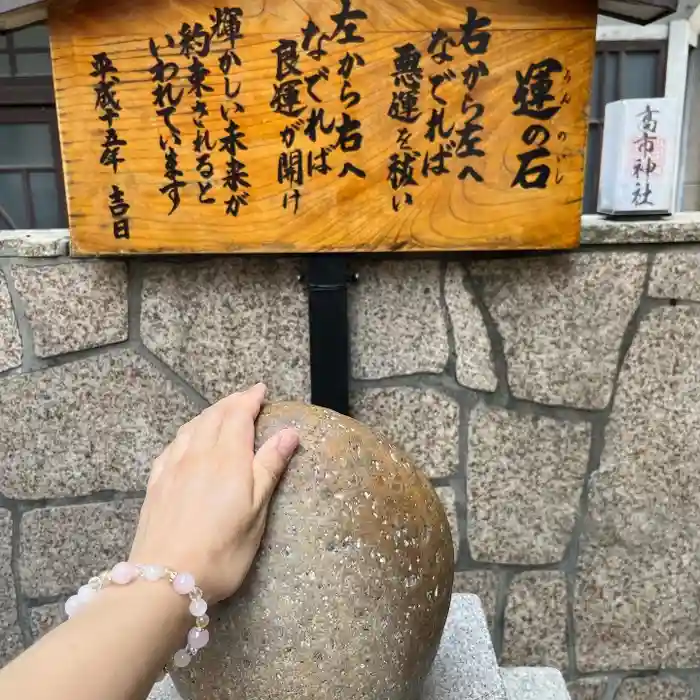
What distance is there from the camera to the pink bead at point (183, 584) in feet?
2.90

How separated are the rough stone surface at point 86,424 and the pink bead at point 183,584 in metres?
1.14

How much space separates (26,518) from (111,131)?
1175 millimetres

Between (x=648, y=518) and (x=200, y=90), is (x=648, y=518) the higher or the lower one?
the lower one

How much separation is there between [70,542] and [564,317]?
161 cm

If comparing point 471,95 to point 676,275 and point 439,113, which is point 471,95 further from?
point 676,275

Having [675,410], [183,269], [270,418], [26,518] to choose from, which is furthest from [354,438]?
[26,518]

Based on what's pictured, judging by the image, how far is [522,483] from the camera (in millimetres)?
2027

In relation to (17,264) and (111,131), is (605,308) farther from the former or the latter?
(17,264)

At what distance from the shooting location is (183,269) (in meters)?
1.92

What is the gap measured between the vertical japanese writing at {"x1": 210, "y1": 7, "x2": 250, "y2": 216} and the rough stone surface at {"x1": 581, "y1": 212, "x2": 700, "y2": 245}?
92cm

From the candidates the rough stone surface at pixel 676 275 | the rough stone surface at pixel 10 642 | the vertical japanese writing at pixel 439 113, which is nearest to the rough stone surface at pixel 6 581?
the rough stone surface at pixel 10 642

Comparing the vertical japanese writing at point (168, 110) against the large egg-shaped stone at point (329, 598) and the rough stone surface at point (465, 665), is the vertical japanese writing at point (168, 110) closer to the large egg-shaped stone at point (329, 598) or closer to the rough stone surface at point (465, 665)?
the large egg-shaped stone at point (329, 598)

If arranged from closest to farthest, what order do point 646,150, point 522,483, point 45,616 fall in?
point 646,150
point 522,483
point 45,616

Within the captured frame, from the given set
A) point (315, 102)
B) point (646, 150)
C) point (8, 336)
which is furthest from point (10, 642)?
point (646, 150)
